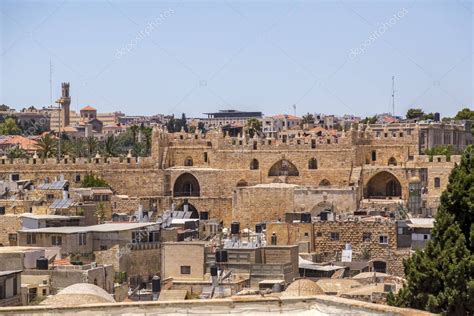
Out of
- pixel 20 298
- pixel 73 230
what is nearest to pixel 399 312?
pixel 20 298

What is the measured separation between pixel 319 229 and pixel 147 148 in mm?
34243

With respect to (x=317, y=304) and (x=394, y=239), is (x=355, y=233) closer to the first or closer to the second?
(x=394, y=239)

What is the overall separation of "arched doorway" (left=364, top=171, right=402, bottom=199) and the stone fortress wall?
34 millimetres

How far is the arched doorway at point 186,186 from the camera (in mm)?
46312

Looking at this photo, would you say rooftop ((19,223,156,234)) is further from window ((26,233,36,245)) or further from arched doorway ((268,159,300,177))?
arched doorway ((268,159,300,177))

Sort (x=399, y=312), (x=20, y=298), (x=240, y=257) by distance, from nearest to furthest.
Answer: (x=399, y=312)
(x=20, y=298)
(x=240, y=257)

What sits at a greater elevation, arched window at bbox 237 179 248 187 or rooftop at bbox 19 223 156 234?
arched window at bbox 237 179 248 187

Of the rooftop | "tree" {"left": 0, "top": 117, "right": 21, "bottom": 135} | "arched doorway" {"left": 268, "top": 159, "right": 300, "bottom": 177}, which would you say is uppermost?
"tree" {"left": 0, "top": 117, "right": 21, "bottom": 135}

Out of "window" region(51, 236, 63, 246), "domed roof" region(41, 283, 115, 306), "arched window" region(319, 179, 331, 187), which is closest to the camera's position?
"domed roof" region(41, 283, 115, 306)

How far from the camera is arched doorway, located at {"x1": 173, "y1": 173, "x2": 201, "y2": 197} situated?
46312mm

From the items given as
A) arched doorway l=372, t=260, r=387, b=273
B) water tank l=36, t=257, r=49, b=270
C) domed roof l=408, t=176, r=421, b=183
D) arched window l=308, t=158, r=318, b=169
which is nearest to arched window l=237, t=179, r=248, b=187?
arched window l=308, t=158, r=318, b=169

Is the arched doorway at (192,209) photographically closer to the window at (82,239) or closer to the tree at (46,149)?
the tree at (46,149)

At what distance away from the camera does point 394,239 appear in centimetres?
3347

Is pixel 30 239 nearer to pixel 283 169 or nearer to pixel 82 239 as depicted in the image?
pixel 82 239
